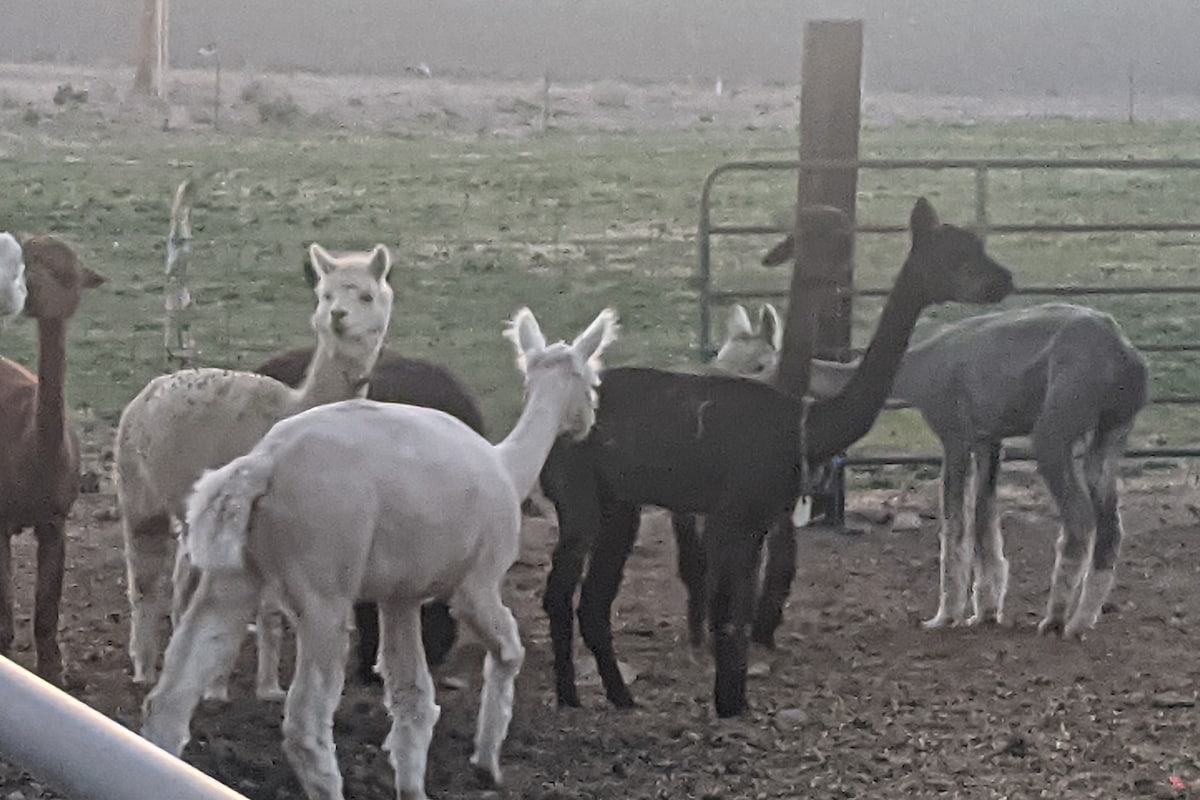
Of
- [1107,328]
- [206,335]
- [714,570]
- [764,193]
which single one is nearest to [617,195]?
[764,193]

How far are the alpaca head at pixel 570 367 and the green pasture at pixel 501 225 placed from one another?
5.05 m

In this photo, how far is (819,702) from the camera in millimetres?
6379

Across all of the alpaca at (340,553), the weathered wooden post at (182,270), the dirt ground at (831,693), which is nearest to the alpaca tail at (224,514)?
the alpaca at (340,553)

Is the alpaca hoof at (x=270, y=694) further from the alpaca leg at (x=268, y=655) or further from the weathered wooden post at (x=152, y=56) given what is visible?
the weathered wooden post at (x=152, y=56)

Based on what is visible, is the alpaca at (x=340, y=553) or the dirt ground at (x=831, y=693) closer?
the alpaca at (x=340, y=553)

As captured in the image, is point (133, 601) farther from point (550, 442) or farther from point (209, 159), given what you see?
point (209, 159)

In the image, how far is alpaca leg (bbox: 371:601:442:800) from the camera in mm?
4898

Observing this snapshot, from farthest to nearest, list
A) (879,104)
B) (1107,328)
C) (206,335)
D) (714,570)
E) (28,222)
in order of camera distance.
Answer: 1. (879,104)
2. (28,222)
3. (206,335)
4. (1107,328)
5. (714,570)

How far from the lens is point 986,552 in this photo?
296 inches

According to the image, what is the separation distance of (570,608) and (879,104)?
31205 millimetres

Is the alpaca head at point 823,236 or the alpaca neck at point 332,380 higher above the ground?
the alpaca head at point 823,236

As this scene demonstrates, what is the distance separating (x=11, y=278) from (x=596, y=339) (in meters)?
1.94

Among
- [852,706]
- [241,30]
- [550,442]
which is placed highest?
[241,30]

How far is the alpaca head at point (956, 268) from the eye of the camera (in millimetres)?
6895
